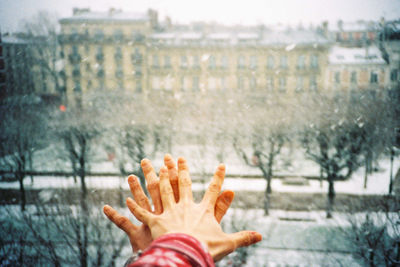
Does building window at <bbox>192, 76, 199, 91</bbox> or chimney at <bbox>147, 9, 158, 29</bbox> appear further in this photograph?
Result: chimney at <bbox>147, 9, 158, 29</bbox>

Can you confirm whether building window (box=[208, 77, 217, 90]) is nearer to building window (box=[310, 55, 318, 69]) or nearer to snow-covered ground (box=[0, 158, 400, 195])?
building window (box=[310, 55, 318, 69])

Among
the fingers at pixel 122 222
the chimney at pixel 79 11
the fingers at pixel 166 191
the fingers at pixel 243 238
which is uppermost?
the chimney at pixel 79 11

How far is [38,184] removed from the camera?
8.62m

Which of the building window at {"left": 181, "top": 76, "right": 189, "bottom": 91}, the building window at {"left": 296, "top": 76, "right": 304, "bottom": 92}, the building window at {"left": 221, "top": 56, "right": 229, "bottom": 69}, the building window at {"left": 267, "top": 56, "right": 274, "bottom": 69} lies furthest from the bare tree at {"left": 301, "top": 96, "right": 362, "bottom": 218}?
the building window at {"left": 181, "top": 76, "right": 189, "bottom": 91}

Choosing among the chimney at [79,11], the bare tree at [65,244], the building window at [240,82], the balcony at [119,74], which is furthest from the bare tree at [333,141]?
the chimney at [79,11]

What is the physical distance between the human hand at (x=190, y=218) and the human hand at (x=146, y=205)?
5cm

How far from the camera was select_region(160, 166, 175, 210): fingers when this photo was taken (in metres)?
1.16

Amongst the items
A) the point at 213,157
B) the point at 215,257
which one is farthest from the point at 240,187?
the point at 215,257

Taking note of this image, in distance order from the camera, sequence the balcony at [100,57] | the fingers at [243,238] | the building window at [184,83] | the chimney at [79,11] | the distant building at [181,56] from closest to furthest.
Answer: the fingers at [243,238], the distant building at [181,56], the balcony at [100,57], the building window at [184,83], the chimney at [79,11]

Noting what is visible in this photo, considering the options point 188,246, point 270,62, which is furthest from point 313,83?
point 188,246

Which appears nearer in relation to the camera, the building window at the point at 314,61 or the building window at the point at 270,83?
the building window at the point at 314,61

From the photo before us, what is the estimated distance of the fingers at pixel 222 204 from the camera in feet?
4.15

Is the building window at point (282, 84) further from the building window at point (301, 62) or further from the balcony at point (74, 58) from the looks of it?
the balcony at point (74, 58)

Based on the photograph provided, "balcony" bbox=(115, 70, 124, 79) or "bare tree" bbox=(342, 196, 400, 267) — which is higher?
"balcony" bbox=(115, 70, 124, 79)
